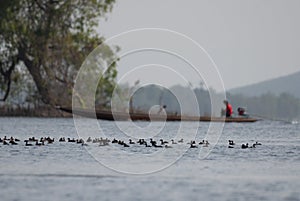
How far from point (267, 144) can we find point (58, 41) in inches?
916

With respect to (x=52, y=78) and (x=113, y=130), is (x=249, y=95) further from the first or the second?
(x=113, y=130)

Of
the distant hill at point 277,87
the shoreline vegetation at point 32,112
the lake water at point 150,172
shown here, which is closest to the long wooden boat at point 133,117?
the shoreline vegetation at point 32,112

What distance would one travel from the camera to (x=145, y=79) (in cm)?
3662

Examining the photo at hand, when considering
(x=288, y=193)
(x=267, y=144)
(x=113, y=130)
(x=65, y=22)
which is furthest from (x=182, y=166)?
(x=65, y=22)

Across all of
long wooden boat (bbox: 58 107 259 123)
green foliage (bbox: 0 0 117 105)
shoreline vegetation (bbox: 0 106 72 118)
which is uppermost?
green foliage (bbox: 0 0 117 105)

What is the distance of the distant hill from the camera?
112m

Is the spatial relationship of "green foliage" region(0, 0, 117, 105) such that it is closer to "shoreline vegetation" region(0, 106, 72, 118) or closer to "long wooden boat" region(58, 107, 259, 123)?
"shoreline vegetation" region(0, 106, 72, 118)

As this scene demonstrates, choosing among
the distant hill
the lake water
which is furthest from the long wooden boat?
the distant hill

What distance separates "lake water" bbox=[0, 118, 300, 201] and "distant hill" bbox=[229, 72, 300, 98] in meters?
73.6

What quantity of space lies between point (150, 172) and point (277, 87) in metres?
95.1

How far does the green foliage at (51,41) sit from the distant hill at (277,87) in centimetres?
5317

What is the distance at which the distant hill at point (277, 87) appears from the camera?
11180cm

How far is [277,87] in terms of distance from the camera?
118750mm

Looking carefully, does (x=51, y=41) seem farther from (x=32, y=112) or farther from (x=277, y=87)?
(x=277, y=87)
